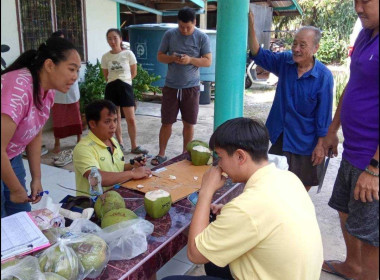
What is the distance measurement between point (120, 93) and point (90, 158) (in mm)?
2671

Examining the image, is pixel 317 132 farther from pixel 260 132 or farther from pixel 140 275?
pixel 140 275

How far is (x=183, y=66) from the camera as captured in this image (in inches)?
166

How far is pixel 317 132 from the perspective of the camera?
2.74m

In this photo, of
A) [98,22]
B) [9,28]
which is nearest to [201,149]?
[9,28]

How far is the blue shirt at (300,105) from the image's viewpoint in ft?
8.76

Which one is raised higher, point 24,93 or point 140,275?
point 24,93

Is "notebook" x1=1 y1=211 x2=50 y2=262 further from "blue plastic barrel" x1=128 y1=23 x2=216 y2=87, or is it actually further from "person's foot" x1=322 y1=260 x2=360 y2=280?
"blue plastic barrel" x1=128 y1=23 x2=216 y2=87

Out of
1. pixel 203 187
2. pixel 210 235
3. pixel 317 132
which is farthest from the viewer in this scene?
pixel 317 132

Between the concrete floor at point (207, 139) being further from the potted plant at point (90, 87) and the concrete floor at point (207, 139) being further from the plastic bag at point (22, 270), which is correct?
the plastic bag at point (22, 270)

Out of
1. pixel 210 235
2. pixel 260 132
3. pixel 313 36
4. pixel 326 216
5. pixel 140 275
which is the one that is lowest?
pixel 326 216

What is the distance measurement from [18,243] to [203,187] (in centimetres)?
76

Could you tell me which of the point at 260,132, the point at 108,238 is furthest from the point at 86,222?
the point at 260,132

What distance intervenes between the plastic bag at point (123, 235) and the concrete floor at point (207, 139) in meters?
1.01

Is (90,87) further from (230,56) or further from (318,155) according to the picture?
(318,155)
